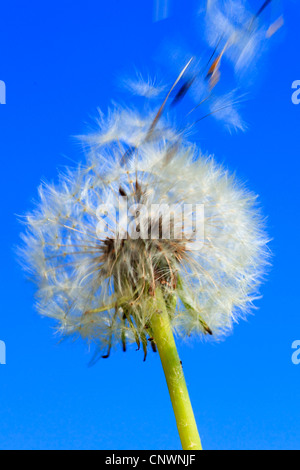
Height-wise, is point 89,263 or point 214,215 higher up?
point 214,215

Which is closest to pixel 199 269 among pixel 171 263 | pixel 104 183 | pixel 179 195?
pixel 171 263

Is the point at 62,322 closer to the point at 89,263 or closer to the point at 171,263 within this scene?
the point at 89,263

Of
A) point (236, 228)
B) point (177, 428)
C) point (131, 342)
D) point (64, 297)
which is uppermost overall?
point (236, 228)

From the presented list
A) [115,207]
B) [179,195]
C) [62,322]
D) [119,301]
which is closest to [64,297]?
[62,322]

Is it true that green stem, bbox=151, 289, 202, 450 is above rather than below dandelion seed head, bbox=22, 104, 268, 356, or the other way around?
below

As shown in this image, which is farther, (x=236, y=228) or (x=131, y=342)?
(x=236, y=228)

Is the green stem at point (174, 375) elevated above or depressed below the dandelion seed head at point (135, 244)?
below

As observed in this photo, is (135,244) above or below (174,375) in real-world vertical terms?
above
